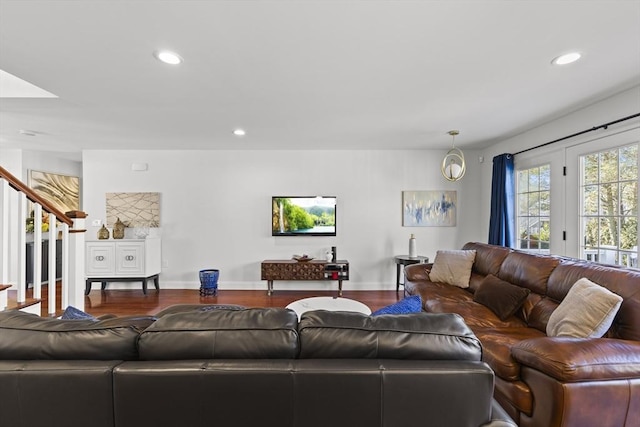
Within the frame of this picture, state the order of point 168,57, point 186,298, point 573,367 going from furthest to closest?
1. point 186,298
2. point 168,57
3. point 573,367

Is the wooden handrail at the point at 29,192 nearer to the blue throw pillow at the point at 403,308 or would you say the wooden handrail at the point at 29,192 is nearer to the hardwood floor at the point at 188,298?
the hardwood floor at the point at 188,298

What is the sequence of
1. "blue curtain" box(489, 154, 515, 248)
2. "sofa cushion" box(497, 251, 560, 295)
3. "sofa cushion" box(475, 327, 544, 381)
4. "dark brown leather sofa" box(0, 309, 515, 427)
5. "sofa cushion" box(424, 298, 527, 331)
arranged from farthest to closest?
"blue curtain" box(489, 154, 515, 248) → "sofa cushion" box(497, 251, 560, 295) → "sofa cushion" box(424, 298, 527, 331) → "sofa cushion" box(475, 327, 544, 381) → "dark brown leather sofa" box(0, 309, 515, 427)

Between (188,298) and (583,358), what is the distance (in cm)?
453

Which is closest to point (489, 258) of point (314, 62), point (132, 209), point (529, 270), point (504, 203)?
point (529, 270)

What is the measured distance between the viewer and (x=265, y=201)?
198 inches

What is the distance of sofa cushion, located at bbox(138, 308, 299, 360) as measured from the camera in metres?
1.03

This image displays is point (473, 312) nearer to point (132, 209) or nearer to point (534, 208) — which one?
point (534, 208)

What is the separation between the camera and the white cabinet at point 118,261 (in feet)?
14.7

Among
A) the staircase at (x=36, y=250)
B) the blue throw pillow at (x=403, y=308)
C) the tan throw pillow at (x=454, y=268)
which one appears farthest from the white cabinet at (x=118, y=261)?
the blue throw pillow at (x=403, y=308)

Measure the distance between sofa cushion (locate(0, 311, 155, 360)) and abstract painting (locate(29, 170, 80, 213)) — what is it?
18.3 ft

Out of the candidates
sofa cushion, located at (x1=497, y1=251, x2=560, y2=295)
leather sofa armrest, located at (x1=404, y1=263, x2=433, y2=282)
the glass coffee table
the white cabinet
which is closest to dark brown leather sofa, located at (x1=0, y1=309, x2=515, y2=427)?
the glass coffee table

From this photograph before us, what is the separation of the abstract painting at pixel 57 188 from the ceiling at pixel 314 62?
6.79 feet

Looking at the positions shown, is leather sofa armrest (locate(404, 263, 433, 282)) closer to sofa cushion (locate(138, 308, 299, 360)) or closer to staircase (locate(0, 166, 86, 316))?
sofa cushion (locate(138, 308, 299, 360))

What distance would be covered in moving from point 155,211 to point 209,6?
13.8ft
